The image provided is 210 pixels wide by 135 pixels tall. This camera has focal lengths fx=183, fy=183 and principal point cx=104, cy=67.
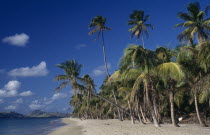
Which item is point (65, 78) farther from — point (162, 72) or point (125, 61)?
point (162, 72)

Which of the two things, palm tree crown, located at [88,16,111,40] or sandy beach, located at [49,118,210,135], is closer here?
sandy beach, located at [49,118,210,135]

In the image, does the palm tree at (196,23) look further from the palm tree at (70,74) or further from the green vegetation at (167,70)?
the palm tree at (70,74)

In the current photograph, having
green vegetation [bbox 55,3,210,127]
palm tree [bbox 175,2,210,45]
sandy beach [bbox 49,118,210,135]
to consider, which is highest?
palm tree [bbox 175,2,210,45]

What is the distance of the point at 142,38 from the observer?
25609mm

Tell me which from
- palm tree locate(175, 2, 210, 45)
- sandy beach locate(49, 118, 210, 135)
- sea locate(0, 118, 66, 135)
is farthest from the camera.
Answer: sea locate(0, 118, 66, 135)

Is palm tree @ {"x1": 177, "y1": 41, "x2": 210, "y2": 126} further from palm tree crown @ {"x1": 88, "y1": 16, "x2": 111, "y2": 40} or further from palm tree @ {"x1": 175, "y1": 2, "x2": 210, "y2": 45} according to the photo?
palm tree crown @ {"x1": 88, "y1": 16, "x2": 111, "y2": 40}

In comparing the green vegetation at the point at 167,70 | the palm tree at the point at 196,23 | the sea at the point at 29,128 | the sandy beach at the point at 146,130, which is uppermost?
the palm tree at the point at 196,23

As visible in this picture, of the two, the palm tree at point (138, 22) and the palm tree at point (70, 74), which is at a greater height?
the palm tree at point (138, 22)

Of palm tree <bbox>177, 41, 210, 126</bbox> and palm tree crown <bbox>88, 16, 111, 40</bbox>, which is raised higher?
palm tree crown <bbox>88, 16, 111, 40</bbox>

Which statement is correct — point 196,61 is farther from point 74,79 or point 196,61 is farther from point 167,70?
point 74,79

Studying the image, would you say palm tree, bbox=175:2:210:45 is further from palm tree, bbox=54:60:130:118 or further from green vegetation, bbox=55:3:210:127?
palm tree, bbox=54:60:130:118

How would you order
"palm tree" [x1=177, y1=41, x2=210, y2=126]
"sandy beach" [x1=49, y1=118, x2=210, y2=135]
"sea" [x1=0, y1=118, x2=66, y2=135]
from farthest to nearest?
"sea" [x1=0, y1=118, x2=66, y2=135] < "palm tree" [x1=177, y1=41, x2=210, y2=126] < "sandy beach" [x1=49, y1=118, x2=210, y2=135]

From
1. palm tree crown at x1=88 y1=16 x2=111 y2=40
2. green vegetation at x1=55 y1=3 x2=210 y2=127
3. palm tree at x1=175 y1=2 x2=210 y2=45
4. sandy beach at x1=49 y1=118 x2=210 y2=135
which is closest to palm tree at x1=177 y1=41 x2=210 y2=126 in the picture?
green vegetation at x1=55 y1=3 x2=210 y2=127

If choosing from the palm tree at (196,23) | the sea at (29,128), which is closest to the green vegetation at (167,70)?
the palm tree at (196,23)
